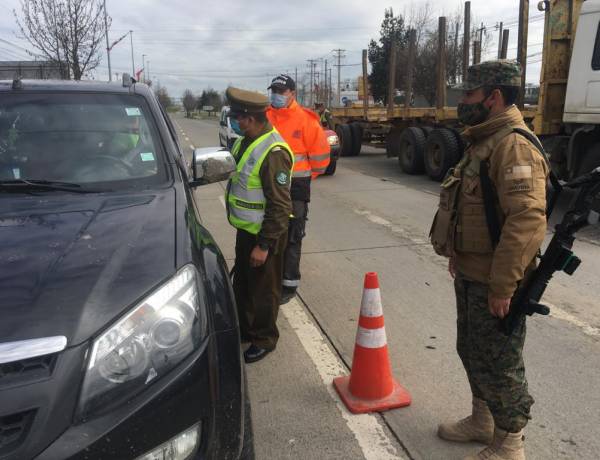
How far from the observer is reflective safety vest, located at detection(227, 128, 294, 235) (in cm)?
332

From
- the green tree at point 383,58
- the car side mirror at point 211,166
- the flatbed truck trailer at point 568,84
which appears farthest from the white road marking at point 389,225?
the green tree at point 383,58

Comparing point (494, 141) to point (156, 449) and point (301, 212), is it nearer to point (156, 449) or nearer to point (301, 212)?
point (156, 449)

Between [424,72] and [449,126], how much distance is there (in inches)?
580

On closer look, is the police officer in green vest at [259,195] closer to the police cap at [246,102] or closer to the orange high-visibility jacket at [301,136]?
the police cap at [246,102]

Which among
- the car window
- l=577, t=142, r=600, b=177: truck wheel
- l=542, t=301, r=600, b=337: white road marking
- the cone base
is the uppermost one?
the car window

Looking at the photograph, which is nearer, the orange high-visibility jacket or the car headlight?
the car headlight

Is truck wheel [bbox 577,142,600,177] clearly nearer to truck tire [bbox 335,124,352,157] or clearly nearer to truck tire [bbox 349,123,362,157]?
truck tire [bbox 349,123,362,157]

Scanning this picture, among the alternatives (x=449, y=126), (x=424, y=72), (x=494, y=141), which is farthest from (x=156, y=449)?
(x=424, y=72)

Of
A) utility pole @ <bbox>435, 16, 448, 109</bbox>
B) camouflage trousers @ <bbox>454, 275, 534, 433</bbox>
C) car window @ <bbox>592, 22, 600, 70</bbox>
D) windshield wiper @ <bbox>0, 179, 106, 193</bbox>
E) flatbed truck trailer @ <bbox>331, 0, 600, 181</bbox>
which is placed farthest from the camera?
utility pole @ <bbox>435, 16, 448, 109</bbox>

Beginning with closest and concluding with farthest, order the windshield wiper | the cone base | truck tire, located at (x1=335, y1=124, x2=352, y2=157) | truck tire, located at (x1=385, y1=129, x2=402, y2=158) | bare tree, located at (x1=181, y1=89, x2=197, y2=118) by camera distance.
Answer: the windshield wiper < the cone base < truck tire, located at (x1=385, y1=129, x2=402, y2=158) < truck tire, located at (x1=335, y1=124, x2=352, y2=157) < bare tree, located at (x1=181, y1=89, x2=197, y2=118)

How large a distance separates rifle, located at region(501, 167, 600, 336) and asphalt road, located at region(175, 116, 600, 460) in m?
0.88

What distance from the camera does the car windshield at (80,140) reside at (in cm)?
280

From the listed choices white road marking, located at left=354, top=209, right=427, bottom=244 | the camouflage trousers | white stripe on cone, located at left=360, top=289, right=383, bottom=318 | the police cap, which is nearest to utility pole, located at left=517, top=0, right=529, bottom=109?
white road marking, located at left=354, top=209, right=427, bottom=244

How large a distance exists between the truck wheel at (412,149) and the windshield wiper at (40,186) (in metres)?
11.3
